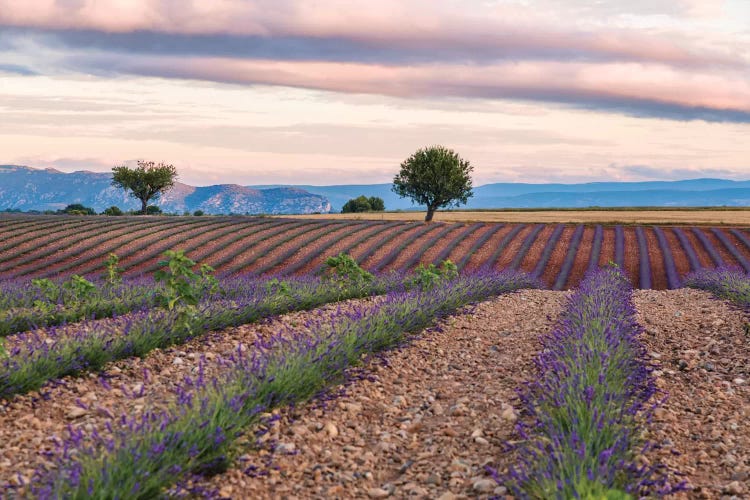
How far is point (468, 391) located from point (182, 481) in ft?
13.1

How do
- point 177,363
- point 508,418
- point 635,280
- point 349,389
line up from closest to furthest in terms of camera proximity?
point 508,418, point 349,389, point 177,363, point 635,280

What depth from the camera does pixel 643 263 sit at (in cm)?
3198

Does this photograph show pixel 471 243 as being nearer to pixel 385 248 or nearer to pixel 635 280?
pixel 385 248

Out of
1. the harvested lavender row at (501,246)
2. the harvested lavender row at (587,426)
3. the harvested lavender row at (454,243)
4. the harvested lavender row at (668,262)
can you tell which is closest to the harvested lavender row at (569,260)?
the harvested lavender row at (501,246)

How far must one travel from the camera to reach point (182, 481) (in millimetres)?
4641

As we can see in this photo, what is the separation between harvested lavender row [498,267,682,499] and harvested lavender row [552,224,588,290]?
725 inches

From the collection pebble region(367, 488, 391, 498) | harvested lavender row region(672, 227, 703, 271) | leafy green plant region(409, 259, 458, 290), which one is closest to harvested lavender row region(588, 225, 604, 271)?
harvested lavender row region(672, 227, 703, 271)

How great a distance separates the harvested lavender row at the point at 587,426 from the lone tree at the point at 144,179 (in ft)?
247

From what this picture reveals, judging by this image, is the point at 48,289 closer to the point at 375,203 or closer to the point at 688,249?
the point at 688,249

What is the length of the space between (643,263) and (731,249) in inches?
291

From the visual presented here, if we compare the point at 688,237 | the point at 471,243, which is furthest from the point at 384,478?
the point at 688,237

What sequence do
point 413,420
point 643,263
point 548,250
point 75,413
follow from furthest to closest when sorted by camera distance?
1. point 548,250
2. point 643,263
3. point 413,420
4. point 75,413

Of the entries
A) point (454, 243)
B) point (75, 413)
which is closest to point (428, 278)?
point (75, 413)

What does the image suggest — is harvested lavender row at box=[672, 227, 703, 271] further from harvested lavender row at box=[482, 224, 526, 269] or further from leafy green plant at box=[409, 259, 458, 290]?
leafy green plant at box=[409, 259, 458, 290]
